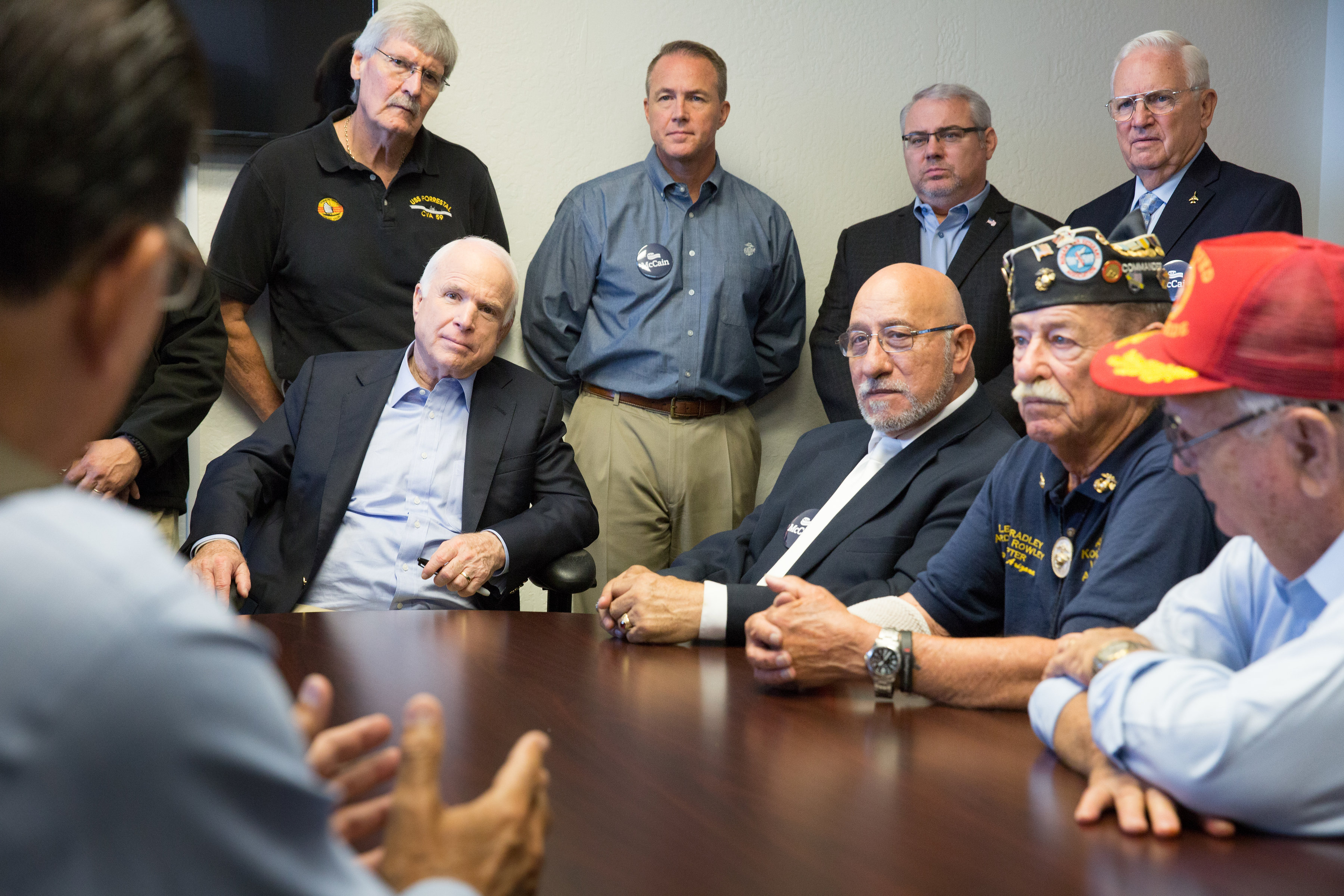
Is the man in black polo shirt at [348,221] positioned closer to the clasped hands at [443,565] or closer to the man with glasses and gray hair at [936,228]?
the clasped hands at [443,565]

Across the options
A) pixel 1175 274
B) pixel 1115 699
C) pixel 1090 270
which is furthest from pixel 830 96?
pixel 1115 699

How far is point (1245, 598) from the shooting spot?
52.7 inches

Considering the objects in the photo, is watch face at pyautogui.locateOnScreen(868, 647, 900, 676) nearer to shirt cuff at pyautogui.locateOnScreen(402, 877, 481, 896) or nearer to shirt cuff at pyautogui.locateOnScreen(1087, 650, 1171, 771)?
shirt cuff at pyautogui.locateOnScreen(1087, 650, 1171, 771)

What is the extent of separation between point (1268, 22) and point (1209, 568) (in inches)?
183

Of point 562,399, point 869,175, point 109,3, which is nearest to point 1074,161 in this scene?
point 869,175

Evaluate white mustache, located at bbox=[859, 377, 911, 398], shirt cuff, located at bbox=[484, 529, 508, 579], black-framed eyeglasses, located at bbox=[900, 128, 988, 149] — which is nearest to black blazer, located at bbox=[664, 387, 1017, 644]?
white mustache, located at bbox=[859, 377, 911, 398]

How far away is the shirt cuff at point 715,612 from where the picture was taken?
2104 mm

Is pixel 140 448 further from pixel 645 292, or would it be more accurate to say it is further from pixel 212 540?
pixel 645 292

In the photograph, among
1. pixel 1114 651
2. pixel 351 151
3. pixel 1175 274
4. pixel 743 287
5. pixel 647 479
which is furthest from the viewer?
pixel 743 287

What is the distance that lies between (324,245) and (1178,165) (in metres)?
2.66

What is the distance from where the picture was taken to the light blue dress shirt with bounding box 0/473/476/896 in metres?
0.51

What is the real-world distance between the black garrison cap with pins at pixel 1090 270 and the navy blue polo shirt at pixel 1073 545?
0.72 feet

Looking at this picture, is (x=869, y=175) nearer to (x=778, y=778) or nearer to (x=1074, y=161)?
(x=1074, y=161)

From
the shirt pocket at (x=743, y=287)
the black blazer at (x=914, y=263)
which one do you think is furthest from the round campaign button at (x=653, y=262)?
the black blazer at (x=914, y=263)
